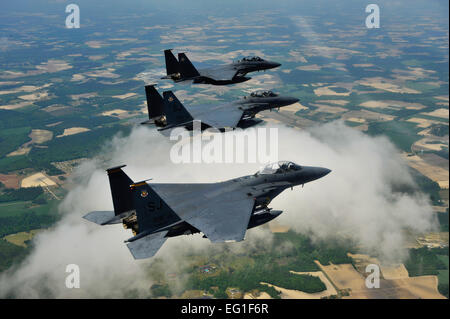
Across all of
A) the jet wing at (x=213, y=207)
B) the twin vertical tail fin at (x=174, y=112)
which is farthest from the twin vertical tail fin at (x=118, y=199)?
the twin vertical tail fin at (x=174, y=112)

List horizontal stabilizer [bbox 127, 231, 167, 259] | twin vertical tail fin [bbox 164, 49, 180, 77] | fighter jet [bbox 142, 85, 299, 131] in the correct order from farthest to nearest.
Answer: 1. twin vertical tail fin [bbox 164, 49, 180, 77]
2. fighter jet [bbox 142, 85, 299, 131]
3. horizontal stabilizer [bbox 127, 231, 167, 259]

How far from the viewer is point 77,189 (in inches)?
4114

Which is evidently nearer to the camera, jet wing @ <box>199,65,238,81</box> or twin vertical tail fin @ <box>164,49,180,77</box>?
jet wing @ <box>199,65,238,81</box>

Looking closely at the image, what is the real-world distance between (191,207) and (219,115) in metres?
15.9

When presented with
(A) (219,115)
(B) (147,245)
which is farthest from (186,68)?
(B) (147,245)

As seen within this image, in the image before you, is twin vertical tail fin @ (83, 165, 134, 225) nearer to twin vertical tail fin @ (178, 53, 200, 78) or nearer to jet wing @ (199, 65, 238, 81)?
jet wing @ (199, 65, 238, 81)

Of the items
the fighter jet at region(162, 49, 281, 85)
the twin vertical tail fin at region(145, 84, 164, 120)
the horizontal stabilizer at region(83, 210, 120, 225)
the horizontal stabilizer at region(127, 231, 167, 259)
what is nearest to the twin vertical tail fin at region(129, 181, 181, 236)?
the horizontal stabilizer at region(127, 231, 167, 259)

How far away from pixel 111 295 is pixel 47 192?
48.4m

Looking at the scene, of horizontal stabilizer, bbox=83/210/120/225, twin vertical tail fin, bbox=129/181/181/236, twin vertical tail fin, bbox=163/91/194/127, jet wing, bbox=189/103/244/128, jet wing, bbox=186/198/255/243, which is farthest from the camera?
jet wing, bbox=189/103/244/128

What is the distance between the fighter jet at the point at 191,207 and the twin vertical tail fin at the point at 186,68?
68.6 feet

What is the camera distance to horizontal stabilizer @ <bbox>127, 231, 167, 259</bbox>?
21858 millimetres

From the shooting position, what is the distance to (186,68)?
147 feet

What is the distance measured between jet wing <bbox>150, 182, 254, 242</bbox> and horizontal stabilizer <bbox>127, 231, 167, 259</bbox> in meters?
2.42

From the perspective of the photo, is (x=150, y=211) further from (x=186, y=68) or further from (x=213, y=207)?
(x=186, y=68)
